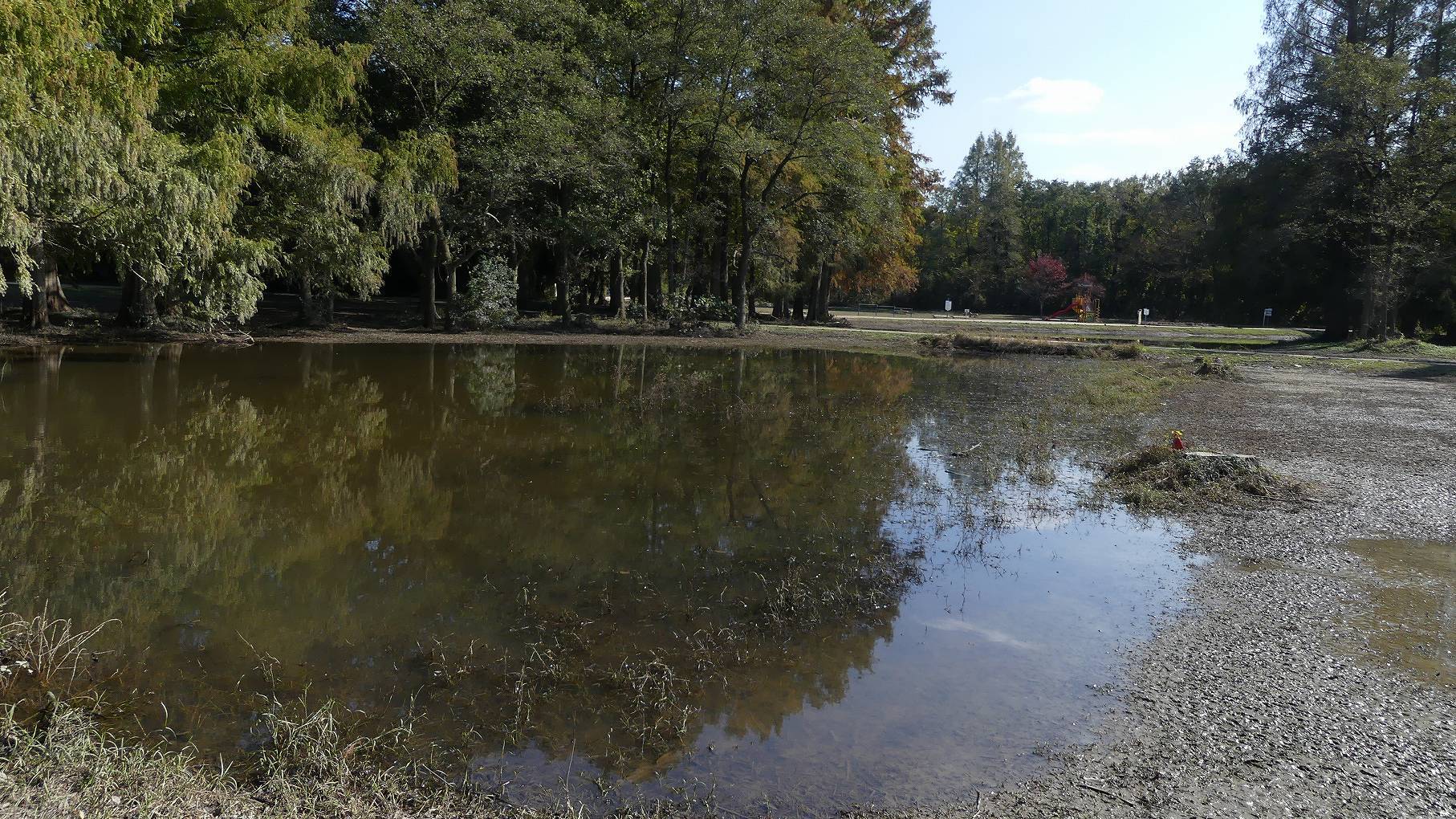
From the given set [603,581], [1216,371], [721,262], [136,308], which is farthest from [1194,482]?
[721,262]

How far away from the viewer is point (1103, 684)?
5207 mm

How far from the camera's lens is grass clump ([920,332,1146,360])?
1129 inches

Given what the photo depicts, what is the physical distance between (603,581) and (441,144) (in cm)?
2399

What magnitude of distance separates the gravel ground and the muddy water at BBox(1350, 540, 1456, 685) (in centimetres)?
13

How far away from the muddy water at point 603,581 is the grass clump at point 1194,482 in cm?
70

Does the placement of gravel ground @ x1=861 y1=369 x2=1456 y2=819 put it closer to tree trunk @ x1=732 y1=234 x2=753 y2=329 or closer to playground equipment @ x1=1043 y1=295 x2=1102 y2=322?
tree trunk @ x1=732 y1=234 x2=753 y2=329

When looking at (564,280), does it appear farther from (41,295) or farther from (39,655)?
(39,655)

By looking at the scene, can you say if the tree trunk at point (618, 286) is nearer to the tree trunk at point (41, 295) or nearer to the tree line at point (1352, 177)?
the tree trunk at point (41, 295)

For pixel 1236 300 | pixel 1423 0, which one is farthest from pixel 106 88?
pixel 1236 300

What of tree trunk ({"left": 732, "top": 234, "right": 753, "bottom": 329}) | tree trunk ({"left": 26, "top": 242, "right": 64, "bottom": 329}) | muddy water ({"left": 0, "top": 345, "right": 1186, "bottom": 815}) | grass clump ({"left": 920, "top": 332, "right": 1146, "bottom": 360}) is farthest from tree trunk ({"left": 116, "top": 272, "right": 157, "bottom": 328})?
grass clump ({"left": 920, "top": 332, "right": 1146, "bottom": 360})

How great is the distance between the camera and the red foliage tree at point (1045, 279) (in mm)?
68500

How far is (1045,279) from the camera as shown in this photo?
2707 inches

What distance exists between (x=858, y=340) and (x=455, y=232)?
1522cm

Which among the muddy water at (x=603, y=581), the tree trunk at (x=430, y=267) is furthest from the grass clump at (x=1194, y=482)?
the tree trunk at (x=430, y=267)
